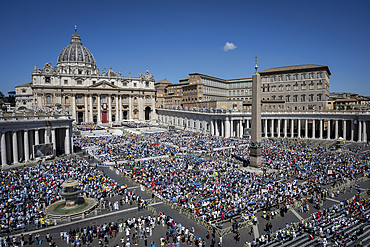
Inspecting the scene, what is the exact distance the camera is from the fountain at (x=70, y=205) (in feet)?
65.8

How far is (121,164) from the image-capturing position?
3584cm

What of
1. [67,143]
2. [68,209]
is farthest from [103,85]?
[68,209]

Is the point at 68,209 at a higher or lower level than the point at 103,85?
lower

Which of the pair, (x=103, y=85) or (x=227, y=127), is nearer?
(x=227, y=127)

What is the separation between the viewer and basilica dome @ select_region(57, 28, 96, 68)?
11100 centimetres

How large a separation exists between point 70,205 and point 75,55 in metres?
104

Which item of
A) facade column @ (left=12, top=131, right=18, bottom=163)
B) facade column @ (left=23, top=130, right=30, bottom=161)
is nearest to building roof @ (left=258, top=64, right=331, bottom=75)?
facade column @ (left=23, top=130, right=30, bottom=161)

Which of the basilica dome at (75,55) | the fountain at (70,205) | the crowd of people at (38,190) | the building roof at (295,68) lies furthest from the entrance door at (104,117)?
the fountain at (70,205)

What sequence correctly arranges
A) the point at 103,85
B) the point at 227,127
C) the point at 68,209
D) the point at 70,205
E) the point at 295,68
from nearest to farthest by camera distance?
1. the point at 68,209
2. the point at 70,205
3. the point at 227,127
4. the point at 295,68
5. the point at 103,85

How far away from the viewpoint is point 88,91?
9494cm

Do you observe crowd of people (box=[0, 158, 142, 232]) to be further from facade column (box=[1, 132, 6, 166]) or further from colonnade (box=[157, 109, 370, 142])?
colonnade (box=[157, 109, 370, 142])

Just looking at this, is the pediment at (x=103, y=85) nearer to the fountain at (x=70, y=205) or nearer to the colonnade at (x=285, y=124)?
the colonnade at (x=285, y=124)

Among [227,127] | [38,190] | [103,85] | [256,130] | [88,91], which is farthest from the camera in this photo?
[103,85]

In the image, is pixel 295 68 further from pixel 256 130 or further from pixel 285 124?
pixel 256 130
